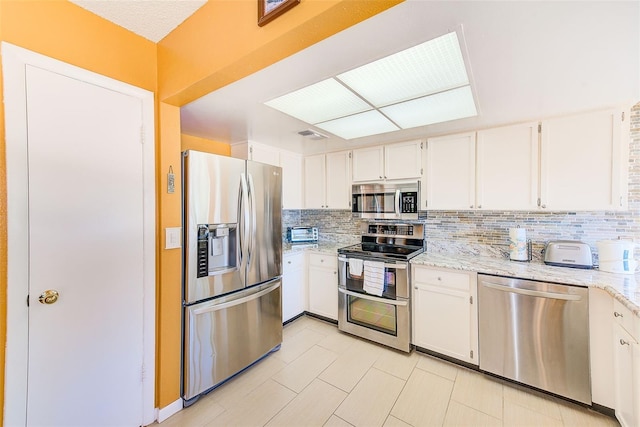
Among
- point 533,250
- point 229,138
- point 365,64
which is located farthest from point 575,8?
→ point 229,138

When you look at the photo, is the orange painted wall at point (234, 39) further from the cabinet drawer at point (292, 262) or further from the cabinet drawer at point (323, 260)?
the cabinet drawer at point (323, 260)

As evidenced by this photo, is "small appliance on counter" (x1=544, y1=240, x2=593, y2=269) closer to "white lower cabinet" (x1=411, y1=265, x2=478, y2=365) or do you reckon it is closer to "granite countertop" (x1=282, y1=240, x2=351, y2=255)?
"white lower cabinet" (x1=411, y1=265, x2=478, y2=365)

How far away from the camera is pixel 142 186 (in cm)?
160

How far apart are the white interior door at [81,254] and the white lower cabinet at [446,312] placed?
87.0 inches

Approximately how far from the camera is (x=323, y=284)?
3.11 m

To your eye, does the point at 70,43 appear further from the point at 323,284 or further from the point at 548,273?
the point at 548,273

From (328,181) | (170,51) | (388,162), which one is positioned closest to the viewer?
(170,51)

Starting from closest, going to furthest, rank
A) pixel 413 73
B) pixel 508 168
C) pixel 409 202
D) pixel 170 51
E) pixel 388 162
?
pixel 413 73 → pixel 170 51 → pixel 508 168 → pixel 409 202 → pixel 388 162

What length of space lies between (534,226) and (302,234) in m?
2.58

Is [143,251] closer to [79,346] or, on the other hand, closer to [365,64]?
[79,346]

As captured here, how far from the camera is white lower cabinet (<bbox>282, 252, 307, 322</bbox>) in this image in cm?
295

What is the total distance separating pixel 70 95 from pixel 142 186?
561 millimetres

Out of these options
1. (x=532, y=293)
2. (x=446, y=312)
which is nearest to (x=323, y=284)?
(x=446, y=312)

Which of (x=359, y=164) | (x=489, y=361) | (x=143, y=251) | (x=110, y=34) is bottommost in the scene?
(x=489, y=361)
